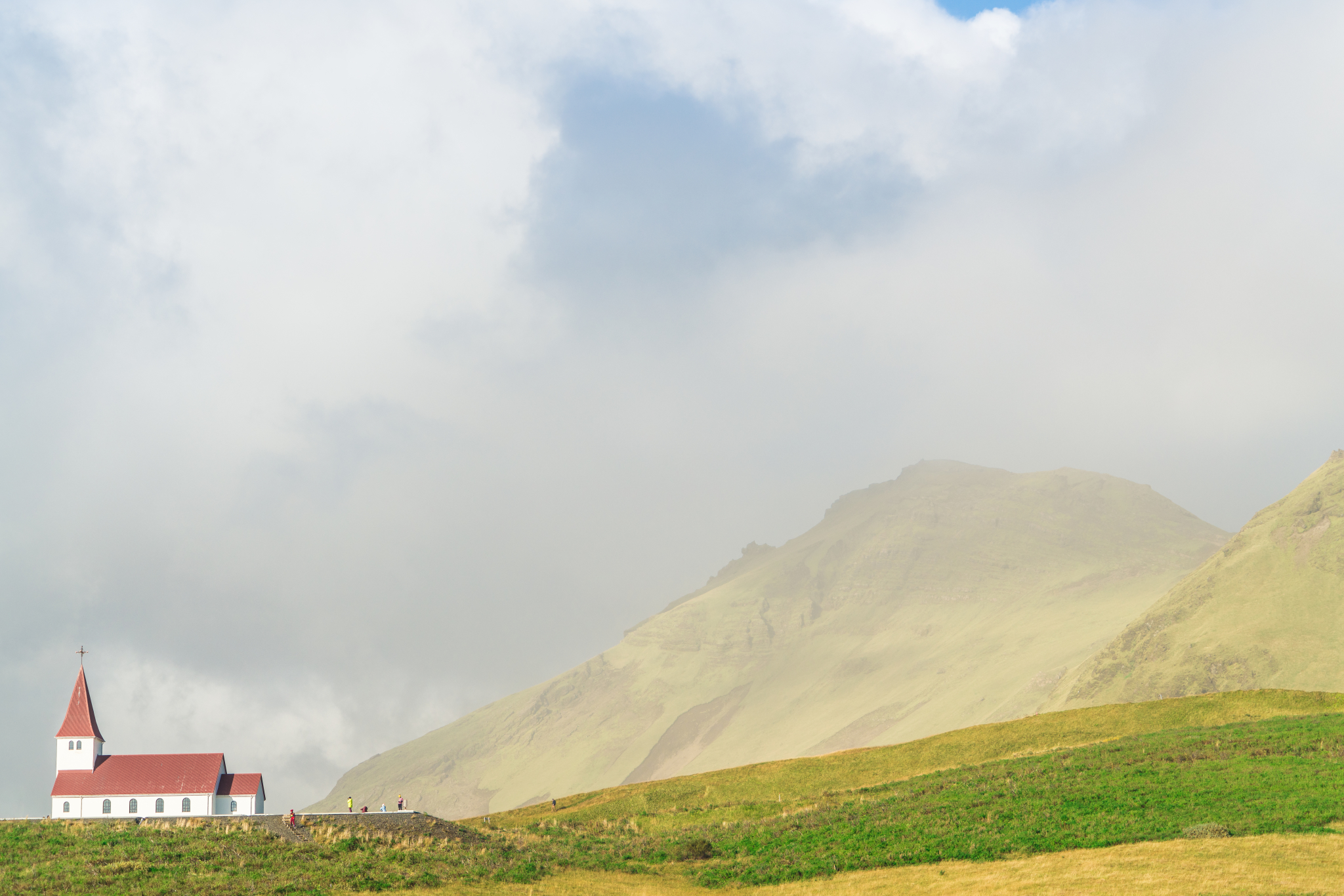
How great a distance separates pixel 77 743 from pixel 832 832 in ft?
242

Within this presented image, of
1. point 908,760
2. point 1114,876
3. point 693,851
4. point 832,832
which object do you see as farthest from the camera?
point 908,760

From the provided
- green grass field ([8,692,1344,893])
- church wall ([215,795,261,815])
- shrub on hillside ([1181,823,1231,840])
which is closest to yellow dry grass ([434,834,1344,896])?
shrub on hillside ([1181,823,1231,840])

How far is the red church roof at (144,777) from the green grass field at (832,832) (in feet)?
108

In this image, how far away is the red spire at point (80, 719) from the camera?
9250cm

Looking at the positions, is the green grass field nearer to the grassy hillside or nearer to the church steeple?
the grassy hillside

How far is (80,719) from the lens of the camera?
9375cm

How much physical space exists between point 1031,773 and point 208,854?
49.8 metres

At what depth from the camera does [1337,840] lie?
145 feet

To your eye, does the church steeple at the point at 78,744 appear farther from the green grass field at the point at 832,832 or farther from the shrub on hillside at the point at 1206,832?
the shrub on hillside at the point at 1206,832

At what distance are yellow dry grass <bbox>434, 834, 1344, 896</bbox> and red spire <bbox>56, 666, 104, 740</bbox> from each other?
64264 mm

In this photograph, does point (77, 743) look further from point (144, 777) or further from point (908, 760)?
point (908, 760)

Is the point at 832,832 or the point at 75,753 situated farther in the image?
the point at 75,753

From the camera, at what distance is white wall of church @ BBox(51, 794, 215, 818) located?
289ft

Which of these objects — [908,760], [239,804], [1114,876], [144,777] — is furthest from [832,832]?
[144,777]
